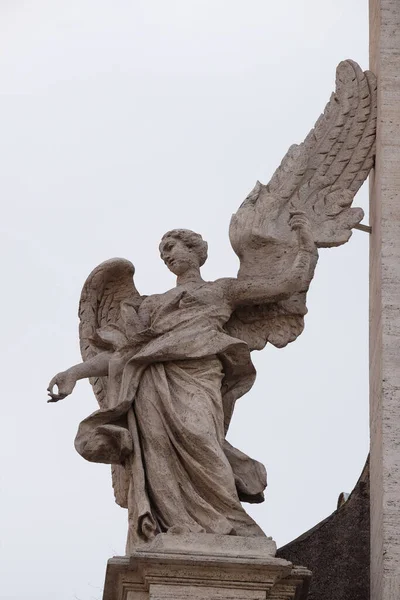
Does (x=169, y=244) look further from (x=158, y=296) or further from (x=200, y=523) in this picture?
(x=200, y=523)

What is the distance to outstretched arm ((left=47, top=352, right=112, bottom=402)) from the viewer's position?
14.6 metres

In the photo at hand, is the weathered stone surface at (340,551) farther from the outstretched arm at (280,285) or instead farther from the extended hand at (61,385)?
the extended hand at (61,385)

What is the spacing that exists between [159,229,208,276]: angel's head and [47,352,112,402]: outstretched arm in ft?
2.34

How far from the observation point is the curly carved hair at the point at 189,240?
1502 cm

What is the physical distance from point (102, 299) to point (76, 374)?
741 mm

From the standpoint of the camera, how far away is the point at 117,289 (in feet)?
49.9

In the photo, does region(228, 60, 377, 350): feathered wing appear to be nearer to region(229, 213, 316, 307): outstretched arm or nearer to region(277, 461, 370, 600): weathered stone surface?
region(229, 213, 316, 307): outstretched arm

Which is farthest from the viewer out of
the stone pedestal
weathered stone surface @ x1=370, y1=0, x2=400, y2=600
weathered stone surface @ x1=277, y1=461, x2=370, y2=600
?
weathered stone surface @ x1=277, y1=461, x2=370, y2=600

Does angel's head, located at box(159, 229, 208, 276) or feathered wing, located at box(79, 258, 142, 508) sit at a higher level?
angel's head, located at box(159, 229, 208, 276)

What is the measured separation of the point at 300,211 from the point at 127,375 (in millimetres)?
1647

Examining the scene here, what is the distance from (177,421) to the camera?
1423 centimetres

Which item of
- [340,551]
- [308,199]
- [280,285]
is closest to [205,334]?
[280,285]

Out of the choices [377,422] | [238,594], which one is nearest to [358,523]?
[377,422]

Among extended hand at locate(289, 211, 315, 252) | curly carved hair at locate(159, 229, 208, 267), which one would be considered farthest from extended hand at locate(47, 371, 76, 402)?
extended hand at locate(289, 211, 315, 252)
